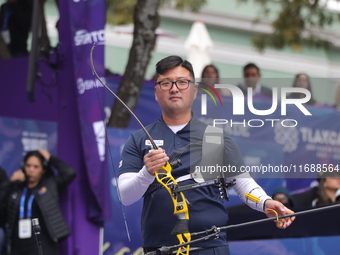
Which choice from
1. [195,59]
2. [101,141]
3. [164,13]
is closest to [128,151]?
[101,141]

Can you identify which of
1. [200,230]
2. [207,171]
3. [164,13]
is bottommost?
[200,230]

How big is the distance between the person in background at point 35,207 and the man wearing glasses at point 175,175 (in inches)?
142

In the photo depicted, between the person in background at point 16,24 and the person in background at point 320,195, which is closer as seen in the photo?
the person in background at point 320,195

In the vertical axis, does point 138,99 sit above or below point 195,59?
below

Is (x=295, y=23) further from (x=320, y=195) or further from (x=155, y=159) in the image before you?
(x=155, y=159)

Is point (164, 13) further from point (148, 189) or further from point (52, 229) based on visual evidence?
point (148, 189)

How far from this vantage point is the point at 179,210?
16.2 ft

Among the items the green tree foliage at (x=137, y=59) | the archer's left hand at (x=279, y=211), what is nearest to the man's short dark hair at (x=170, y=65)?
the archer's left hand at (x=279, y=211)

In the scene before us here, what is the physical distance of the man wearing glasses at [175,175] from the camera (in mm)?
5047

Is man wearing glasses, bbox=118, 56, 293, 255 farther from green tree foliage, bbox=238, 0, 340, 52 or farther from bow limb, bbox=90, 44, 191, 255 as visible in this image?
green tree foliage, bbox=238, 0, 340, 52

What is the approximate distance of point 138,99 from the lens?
30.9ft

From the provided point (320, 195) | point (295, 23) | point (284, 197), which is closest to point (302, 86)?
point (284, 197)

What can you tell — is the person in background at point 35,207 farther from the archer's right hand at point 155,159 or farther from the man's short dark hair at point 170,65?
the archer's right hand at point 155,159

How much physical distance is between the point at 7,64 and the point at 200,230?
587cm
